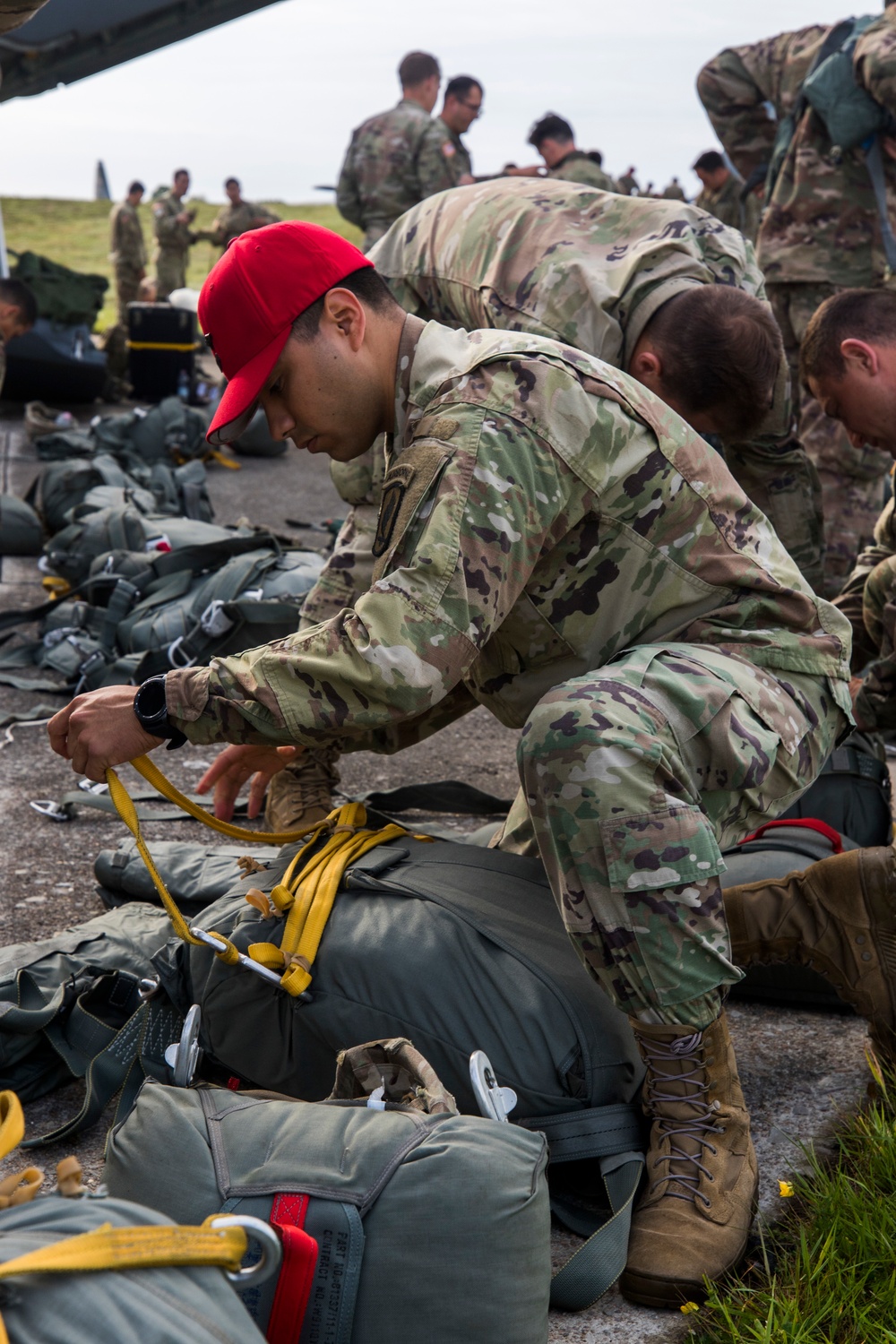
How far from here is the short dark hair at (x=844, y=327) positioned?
3412 mm

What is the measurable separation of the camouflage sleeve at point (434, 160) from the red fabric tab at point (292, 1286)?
24.8 ft

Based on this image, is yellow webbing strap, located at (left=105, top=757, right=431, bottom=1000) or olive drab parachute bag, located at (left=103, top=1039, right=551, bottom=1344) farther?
yellow webbing strap, located at (left=105, top=757, right=431, bottom=1000)

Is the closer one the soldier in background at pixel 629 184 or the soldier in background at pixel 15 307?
the soldier in background at pixel 15 307

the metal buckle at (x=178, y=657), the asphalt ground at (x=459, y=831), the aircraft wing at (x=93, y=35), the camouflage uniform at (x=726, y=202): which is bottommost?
the asphalt ground at (x=459, y=831)

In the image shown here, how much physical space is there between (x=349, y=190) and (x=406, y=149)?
54 cm

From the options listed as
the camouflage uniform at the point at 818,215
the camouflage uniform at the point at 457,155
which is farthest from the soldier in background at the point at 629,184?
the camouflage uniform at the point at 818,215

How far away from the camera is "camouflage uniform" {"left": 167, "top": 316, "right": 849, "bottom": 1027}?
1.90 meters

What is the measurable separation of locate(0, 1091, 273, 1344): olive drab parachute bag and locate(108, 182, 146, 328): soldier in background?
51.2 ft

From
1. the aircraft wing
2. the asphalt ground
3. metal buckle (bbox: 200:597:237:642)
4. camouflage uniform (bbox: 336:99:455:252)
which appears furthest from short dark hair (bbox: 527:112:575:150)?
metal buckle (bbox: 200:597:237:642)

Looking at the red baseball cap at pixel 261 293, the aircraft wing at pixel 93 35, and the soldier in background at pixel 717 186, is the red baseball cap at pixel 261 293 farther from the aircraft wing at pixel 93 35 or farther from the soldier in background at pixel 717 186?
the soldier in background at pixel 717 186

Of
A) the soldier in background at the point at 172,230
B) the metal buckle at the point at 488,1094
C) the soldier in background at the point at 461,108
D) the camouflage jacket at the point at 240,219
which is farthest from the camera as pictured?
the soldier in background at the point at 172,230

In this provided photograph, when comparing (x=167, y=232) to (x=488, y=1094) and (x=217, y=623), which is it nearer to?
(x=217, y=623)

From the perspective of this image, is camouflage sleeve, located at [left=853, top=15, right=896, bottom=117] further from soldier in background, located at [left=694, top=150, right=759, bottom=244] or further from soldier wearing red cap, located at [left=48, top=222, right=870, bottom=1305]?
soldier in background, located at [left=694, top=150, right=759, bottom=244]

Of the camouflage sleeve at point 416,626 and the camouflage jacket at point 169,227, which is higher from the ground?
the camouflage jacket at point 169,227
